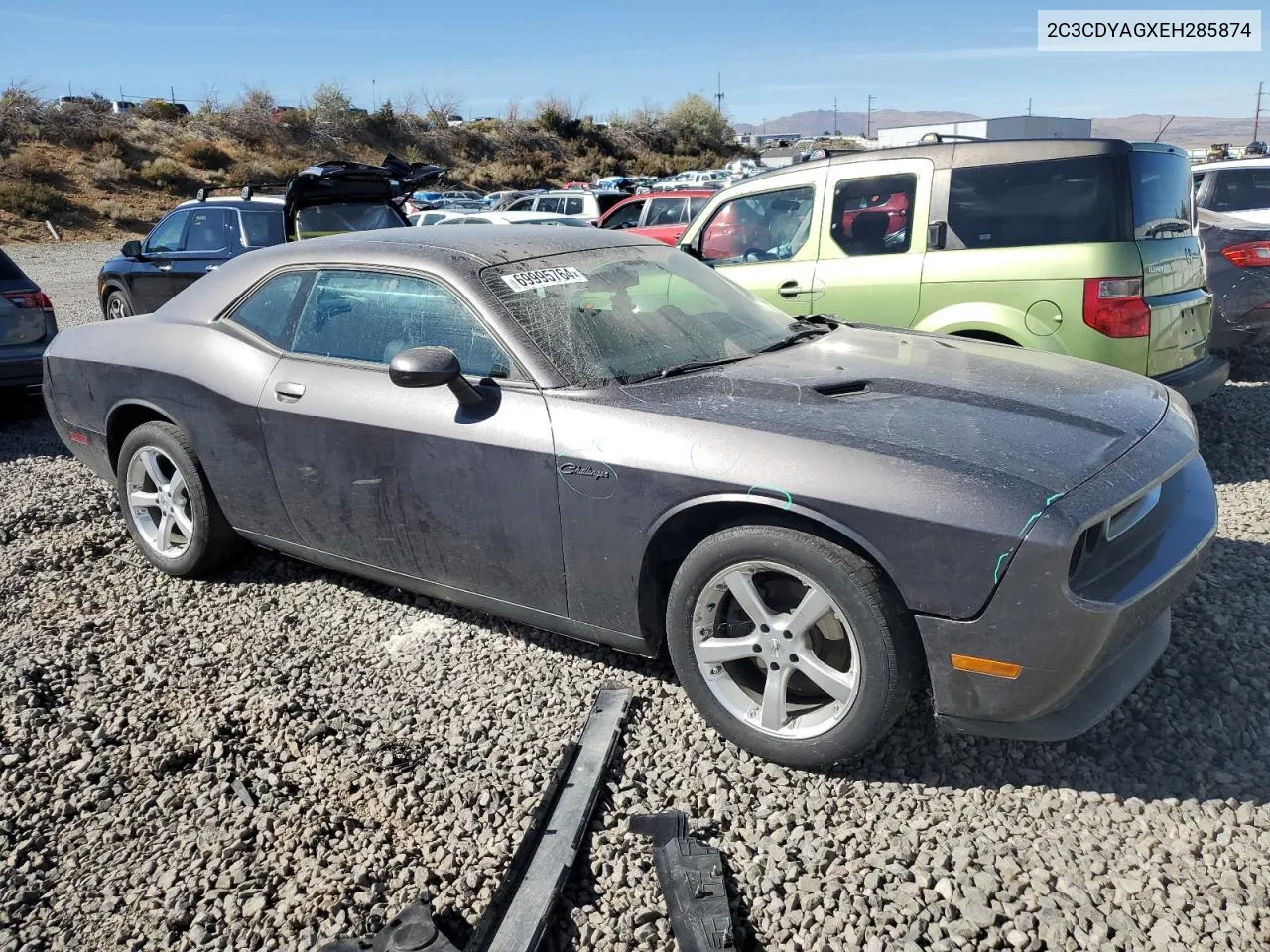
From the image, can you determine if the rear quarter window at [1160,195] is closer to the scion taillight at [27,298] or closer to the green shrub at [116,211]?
the scion taillight at [27,298]

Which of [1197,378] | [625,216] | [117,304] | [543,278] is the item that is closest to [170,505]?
[543,278]

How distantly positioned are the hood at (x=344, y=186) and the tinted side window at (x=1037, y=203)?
5.82 metres

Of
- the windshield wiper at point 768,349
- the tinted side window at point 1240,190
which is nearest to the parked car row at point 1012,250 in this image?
the windshield wiper at point 768,349

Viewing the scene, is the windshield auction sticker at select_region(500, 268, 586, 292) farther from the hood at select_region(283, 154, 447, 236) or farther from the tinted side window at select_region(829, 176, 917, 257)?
the hood at select_region(283, 154, 447, 236)

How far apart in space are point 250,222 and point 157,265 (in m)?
1.56

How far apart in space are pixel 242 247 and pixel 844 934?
29.7 ft

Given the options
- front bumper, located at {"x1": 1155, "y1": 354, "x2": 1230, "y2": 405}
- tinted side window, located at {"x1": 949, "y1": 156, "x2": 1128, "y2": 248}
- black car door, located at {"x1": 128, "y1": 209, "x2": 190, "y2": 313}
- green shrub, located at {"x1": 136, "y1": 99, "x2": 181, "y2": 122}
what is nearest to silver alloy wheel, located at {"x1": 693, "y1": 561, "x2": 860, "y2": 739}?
front bumper, located at {"x1": 1155, "y1": 354, "x2": 1230, "y2": 405}

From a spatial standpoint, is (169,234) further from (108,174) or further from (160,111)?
(160,111)

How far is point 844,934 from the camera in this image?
224cm

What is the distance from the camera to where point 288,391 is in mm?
3713

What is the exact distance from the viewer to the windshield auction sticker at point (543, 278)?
345cm

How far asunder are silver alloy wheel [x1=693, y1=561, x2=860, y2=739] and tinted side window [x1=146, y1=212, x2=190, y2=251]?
9.33 m

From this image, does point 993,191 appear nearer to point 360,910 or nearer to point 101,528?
point 360,910

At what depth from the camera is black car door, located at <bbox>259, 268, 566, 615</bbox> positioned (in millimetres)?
3162
